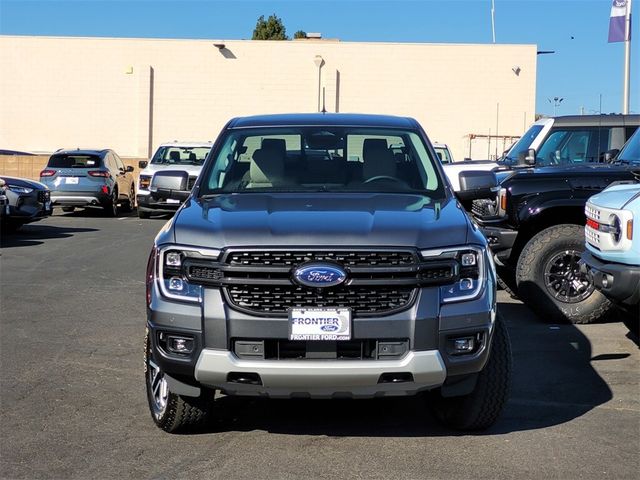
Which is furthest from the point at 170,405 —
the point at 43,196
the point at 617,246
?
the point at 43,196

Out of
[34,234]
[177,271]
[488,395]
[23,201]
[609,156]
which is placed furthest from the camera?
[34,234]

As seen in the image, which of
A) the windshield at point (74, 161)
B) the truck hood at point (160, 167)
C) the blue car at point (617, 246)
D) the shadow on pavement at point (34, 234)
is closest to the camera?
the blue car at point (617, 246)

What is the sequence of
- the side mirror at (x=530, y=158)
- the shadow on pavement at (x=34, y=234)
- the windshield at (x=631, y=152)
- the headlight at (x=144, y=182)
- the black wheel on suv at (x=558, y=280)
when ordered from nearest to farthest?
the black wheel on suv at (x=558, y=280) < the windshield at (x=631, y=152) < the side mirror at (x=530, y=158) < the shadow on pavement at (x=34, y=234) < the headlight at (x=144, y=182)

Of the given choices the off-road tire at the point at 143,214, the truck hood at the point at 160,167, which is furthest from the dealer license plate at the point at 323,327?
the off-road tire at the point at 143,214

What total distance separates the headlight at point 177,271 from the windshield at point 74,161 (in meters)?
18.6

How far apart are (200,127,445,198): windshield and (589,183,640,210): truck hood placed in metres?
1.40

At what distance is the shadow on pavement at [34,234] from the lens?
1642cm

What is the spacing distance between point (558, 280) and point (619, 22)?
13.0 meters

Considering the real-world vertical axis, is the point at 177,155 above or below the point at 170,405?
above

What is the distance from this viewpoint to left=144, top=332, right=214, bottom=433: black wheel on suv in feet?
17.4

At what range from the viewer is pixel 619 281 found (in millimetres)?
6461

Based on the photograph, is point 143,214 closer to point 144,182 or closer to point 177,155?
point 144,182

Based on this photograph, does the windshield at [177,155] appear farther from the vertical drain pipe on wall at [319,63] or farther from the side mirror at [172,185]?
the vertical drain pipe on wall at [319,63]

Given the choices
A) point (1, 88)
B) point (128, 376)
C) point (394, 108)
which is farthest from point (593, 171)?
point (1, 88)
